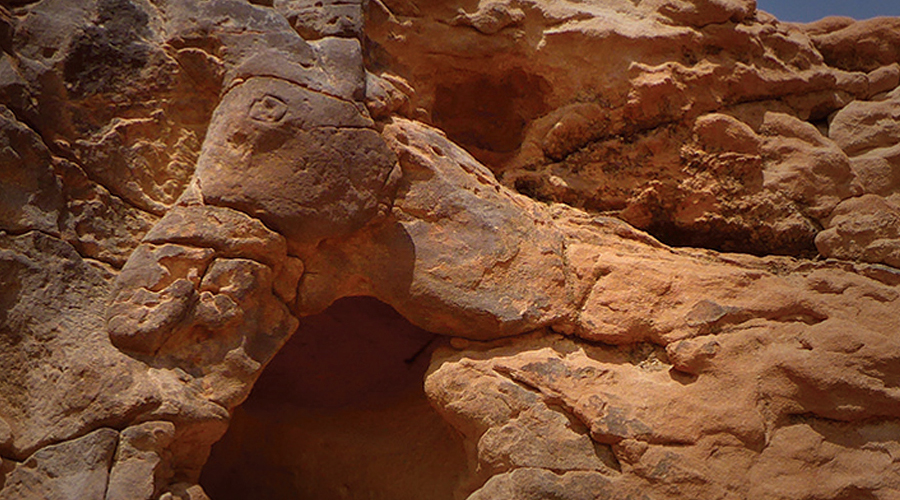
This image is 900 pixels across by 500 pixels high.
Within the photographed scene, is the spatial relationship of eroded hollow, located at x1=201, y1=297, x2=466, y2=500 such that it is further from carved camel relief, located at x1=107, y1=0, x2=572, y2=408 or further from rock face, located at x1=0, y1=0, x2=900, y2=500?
carved camel relief, located at x1=107, y1=0, x2=572, y2=408

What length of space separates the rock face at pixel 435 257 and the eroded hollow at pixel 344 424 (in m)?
0.01

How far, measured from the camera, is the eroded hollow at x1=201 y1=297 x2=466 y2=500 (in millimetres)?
3098

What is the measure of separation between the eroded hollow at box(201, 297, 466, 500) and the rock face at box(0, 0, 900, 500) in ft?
0.04

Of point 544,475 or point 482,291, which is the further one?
point 482,291

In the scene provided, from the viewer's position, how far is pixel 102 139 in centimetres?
247

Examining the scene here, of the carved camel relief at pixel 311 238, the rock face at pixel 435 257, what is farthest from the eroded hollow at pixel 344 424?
the carved camel relief at pixel 311 238

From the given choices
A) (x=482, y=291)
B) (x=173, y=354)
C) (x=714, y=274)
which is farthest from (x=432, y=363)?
(x=714, y=274)

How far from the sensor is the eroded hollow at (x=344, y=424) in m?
3.10

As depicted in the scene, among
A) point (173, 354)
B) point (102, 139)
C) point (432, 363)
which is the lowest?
point (173, 354)

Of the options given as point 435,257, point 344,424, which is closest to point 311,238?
point 435,257

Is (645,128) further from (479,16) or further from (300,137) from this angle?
(300,137)

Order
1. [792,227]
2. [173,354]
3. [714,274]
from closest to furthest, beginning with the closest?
[173,354] → [714,274] → [792,227]

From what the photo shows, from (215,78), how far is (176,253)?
0.70 meters

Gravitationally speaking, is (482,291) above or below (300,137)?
below
